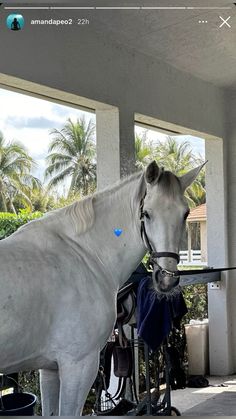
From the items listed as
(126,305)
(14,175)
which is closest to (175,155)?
(126,305)

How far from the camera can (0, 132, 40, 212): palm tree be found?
14.6 meters

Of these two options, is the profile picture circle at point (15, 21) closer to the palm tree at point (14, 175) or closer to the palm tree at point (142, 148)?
the palm tree at point (142, 148)

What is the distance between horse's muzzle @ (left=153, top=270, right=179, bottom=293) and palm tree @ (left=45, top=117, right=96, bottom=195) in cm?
1173

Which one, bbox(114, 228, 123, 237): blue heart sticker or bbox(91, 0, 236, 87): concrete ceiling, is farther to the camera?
bbox(91, 0, 236, 87): concrete ceiling

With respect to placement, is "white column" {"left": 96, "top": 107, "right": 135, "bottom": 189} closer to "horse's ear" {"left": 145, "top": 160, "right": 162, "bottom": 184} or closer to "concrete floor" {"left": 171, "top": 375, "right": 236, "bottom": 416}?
"horse's ear" {"left": 145, "top": 160, "right": 162, "bottom": 184}

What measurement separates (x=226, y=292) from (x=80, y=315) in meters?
3.02

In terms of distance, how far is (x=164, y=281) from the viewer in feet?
5.71

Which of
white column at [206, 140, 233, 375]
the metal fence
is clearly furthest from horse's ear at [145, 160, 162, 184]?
the metal fence

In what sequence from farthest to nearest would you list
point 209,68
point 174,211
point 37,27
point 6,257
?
point 209,68 < point 37,27 < point 174,211 < point 6,257

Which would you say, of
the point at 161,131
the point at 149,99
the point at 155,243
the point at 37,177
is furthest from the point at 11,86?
the point at 37,177

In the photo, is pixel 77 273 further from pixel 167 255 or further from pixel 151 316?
pixel 151 316

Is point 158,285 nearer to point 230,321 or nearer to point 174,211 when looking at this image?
point 174,211

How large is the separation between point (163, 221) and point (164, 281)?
19 centimetres

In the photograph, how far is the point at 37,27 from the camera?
2463 millimetres
